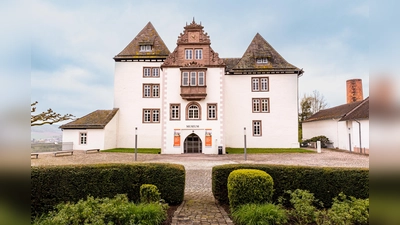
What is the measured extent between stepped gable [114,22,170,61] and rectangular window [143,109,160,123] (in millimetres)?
6795

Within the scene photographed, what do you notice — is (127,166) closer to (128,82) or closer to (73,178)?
(73,178)

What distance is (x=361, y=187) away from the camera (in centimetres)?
615

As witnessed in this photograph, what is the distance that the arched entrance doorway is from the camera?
25111 millimetres

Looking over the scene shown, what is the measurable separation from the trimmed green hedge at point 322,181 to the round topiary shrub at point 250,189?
0.88 m

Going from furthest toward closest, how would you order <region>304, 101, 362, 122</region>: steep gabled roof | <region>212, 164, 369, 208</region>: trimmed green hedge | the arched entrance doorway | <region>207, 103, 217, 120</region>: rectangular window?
<region>304, 101, 362, 122</region>: steep gabled roof → the arched entrance doorway → <region>207, 103, 217, 120</region>: rectangular window → <region>212, 164, 369, 208</region>: trimmed green hedge

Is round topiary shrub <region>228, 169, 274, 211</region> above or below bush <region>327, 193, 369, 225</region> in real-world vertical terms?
above

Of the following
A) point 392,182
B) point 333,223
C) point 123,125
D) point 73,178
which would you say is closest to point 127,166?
point 73,178

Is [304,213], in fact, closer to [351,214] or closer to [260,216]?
[351,214]

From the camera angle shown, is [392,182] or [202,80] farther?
[202,80]

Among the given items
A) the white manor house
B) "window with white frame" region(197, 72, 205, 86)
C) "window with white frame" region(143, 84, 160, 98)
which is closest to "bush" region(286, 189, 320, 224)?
"window with white frame" region(197, 72, 205, 86)

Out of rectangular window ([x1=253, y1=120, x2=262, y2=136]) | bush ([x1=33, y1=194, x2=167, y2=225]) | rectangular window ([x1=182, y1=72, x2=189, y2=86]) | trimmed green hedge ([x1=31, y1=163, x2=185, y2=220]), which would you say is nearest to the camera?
bush ([x1=33, y1=194, x2=167, y2=225])

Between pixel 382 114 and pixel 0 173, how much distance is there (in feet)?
7.92

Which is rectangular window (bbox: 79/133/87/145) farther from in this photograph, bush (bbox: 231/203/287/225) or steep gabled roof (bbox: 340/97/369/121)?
steep gabled roof (bbox: 340/97/369/121)

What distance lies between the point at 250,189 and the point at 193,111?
19.3 meters
